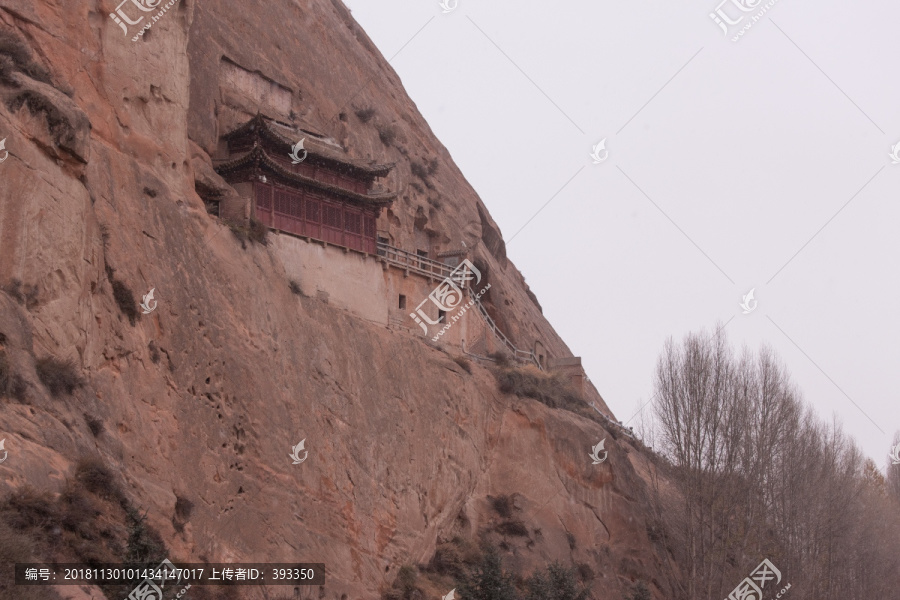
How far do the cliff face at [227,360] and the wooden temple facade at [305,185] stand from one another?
3.98ft

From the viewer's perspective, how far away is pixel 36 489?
17.9 metres

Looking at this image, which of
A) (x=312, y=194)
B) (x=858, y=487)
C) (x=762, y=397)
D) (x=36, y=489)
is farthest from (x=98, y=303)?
(x=858, y=487)

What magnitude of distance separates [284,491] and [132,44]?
12.5 metres

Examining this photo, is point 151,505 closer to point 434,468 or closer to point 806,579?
point 434,468

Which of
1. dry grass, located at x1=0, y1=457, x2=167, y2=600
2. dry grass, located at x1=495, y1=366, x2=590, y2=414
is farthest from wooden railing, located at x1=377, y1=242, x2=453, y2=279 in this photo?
dry grass, located at x1=0, y1=457, x2=167, y2=600

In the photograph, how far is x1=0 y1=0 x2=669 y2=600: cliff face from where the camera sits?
21406mm

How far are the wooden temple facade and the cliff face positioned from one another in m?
1.21

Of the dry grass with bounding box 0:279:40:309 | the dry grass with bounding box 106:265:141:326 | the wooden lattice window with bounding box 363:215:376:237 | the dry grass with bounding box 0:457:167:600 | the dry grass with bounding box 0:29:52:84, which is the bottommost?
the dry grass with bounding box 0:457:167:600

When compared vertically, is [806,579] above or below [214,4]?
below

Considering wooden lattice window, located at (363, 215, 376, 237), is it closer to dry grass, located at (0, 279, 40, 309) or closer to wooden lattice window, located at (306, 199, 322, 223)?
wooden lattice window, located at (306, 199, 322, 223)

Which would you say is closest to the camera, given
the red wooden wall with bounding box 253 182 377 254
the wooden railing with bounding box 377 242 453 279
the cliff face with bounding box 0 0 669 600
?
the cliff face with bounding box 0 0 669 600

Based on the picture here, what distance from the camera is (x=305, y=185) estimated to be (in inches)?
1416

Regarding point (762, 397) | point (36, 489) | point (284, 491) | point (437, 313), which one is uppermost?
point (437, 313)

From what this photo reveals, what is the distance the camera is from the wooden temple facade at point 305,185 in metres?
34.2
